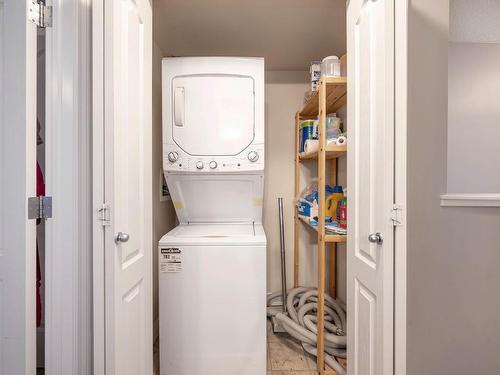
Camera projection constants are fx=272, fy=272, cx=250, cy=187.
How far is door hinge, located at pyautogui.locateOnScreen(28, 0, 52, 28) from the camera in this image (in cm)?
101

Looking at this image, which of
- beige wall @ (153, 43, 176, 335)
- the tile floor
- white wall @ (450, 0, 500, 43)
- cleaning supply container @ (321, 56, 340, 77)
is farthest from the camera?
beige wall @ (153, 43, 176, 335)

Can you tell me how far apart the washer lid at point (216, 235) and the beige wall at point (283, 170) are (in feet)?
2.30

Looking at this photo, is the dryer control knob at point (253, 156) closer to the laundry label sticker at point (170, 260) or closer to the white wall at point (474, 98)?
the laundry label sticker at point (170, 260)

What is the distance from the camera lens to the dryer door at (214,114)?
1938 mm

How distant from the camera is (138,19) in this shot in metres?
1.34

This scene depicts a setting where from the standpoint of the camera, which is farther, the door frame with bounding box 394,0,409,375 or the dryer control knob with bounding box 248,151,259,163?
the dryer control knob with bounding box 248,151,259,163

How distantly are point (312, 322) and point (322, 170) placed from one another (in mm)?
1277

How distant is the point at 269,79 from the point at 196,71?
1.04m

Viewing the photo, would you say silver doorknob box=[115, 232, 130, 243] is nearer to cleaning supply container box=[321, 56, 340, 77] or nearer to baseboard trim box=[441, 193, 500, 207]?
baseboard trim box=[441, 193, 500, 207]

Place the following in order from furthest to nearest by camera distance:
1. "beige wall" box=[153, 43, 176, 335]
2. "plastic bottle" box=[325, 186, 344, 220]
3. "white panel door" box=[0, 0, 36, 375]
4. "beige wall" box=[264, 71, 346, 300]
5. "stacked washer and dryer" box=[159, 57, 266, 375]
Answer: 1. "beige wall" box=[264, 71, 346, 300]
2. "beige wall" box=[153, 43, 176, 335]
3. "plastic bottle" box=[325, 186, 344, 220]
4. "stacked washer and dryer" box=[159, 57, 266, 375]
5. "white panel door" box=[0, 0, 36, 375]

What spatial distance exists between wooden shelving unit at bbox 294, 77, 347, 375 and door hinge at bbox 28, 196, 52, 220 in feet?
4.73

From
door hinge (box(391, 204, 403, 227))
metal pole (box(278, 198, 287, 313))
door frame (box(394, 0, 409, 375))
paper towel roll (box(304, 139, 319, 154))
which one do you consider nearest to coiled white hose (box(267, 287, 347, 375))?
metal pole (box(278, 198, 287, 313))

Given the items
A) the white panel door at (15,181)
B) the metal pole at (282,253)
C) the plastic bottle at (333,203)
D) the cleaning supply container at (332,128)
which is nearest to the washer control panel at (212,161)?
the cleaning supply container at (332,128)

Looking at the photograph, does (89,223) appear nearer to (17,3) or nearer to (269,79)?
(17,3)
